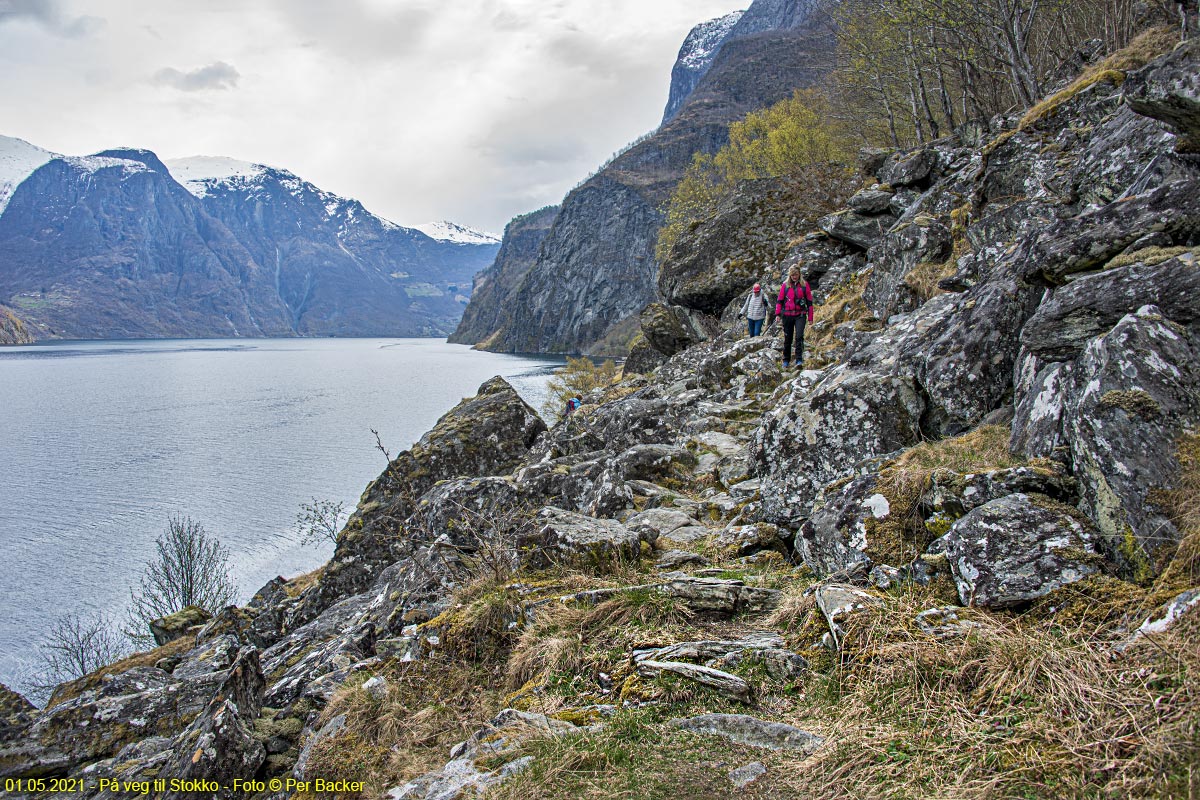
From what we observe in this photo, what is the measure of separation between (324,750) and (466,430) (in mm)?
10852

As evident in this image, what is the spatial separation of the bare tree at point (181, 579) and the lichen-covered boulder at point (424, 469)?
81.8 feet

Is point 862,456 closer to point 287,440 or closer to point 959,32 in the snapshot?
point 959,32

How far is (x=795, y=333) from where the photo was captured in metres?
14.7

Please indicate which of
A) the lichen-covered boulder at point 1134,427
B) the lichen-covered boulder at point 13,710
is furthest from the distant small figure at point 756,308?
the lichen-covered boulder at point 13,710

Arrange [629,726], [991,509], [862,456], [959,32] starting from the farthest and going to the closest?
[959,32]
[862,456]
[991,509]
[629,726]

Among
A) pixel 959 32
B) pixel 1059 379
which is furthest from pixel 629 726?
pixel 959 32

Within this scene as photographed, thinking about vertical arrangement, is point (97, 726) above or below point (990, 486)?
below

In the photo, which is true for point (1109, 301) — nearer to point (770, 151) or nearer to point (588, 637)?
point (588, 637)

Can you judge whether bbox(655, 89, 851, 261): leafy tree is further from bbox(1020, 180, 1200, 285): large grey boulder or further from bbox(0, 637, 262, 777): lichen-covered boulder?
bbox(0, 637, 262, 777): lichen-covered boulder

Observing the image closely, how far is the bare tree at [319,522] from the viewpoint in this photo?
122ft

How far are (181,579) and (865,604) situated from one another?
136ft

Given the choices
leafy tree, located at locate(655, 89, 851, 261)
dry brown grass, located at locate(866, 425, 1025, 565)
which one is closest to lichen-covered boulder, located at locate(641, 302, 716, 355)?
leafy tree, located at locate(655, 89, 851, 261)

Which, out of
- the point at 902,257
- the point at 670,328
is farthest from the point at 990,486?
the point at 670,328

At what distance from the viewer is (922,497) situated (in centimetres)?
501
